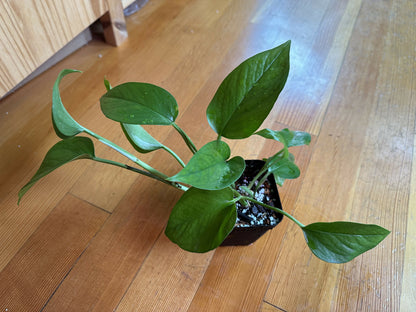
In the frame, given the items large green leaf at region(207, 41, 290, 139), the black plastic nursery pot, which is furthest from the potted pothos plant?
the black plastic nursery pot

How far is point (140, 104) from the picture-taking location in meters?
0.52

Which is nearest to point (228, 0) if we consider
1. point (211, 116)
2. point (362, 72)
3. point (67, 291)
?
point (362, 72)

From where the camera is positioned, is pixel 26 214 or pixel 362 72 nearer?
pixel 26 214

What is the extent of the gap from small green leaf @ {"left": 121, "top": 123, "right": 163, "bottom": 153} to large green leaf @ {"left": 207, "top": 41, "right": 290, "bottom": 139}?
19cm

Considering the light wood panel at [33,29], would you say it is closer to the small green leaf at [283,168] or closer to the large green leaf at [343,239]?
the small green leaf at [283,168]

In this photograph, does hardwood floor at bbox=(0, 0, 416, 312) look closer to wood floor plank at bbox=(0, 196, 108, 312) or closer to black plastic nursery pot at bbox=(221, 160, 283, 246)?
wood floor plank at bbox=(0, 196, 108, 312)

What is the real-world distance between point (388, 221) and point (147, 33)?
1.16 meters

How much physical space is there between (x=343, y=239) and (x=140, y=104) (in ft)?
1.34

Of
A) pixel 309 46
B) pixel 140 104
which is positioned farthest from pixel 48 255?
pixel 309 46

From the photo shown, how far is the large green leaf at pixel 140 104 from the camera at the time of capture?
50cm

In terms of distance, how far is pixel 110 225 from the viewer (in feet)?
2.77

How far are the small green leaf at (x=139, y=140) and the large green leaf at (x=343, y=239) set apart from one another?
357 millimetres

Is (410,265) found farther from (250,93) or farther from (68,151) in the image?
(68,151)

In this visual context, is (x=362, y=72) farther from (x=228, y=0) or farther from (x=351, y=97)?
(x=228, y=0)
